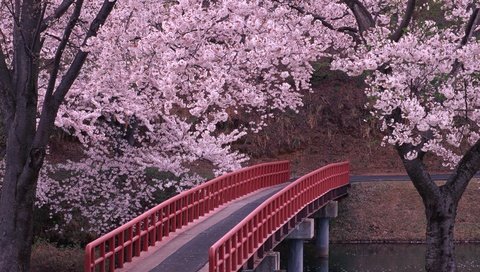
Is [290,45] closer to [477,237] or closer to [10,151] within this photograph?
[10,151]

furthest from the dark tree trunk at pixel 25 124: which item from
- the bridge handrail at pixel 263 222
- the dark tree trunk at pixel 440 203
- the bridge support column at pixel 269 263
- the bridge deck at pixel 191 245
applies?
the dark tree trunk at pixel 440 203

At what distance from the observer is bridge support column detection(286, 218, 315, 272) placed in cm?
2692

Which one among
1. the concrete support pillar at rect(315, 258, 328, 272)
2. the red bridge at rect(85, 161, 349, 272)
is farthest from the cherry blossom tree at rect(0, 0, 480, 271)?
the concrete support pillar at rect(315, 258, 328, 272)

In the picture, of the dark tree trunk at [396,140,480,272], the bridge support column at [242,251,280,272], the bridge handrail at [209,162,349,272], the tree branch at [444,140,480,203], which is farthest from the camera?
the bridge support column at [242,251,280,272]

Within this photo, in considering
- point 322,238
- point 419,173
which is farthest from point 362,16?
point 322,238

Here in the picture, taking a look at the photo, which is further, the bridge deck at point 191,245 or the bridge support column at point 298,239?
the bridge support column at point 298,239

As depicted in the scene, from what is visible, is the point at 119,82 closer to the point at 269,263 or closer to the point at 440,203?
the point at 269,263

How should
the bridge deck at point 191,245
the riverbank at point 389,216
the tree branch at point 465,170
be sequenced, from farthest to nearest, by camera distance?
the riverbank at point 389,216 → the tree branch at point 465,170 → the bridge deck at point 191,245

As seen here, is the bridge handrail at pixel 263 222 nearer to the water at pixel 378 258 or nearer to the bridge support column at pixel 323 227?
the bridge support column at pixel 323 227

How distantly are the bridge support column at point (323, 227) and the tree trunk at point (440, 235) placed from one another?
13.3 metres

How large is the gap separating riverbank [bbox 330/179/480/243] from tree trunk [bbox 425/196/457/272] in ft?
51.5

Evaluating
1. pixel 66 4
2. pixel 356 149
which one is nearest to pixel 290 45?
pixel 66 4

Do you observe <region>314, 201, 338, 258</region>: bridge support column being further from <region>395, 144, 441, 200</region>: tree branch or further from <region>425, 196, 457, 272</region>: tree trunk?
<region>395, 144, 441, 200</region>: tree branch

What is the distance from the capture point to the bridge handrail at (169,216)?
15.1m
